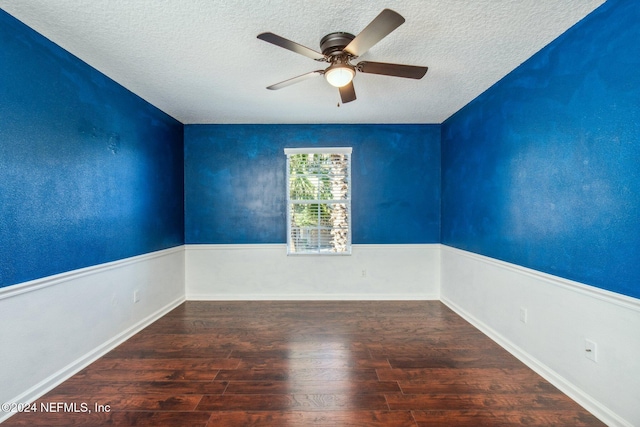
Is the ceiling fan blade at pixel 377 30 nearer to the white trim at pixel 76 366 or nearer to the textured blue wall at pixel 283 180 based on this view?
the textured blue wall at pixel 283 180

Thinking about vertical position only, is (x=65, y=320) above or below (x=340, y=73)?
below

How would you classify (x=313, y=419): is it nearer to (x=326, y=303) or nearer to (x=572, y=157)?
(x=326, y=303)

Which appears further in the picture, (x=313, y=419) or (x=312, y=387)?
(x=312, y=387)

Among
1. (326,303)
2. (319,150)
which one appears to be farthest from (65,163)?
(326,303)

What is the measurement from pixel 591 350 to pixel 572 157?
50.0 inches

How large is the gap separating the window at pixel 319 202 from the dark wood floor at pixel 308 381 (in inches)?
47.8

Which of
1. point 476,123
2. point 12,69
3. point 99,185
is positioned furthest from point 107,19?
point 476,123

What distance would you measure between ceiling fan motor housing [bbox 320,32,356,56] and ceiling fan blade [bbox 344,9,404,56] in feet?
0.44

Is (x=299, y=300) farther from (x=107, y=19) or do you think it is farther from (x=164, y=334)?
(x=107, y=19)

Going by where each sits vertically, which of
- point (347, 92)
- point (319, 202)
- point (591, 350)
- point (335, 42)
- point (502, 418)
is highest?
point (335, 42)

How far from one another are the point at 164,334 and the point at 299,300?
5.51 ft

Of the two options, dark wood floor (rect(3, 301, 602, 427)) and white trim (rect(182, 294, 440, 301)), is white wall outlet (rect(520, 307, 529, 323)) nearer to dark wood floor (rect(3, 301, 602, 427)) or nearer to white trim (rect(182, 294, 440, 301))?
dark wood floor (rect(3, 301, 602, 427))

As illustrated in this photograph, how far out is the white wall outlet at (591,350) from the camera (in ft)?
5.84

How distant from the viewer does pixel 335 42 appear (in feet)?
6.32
